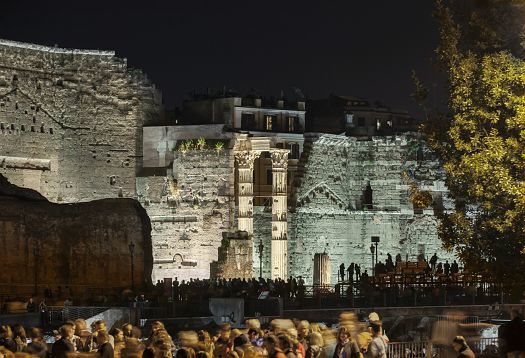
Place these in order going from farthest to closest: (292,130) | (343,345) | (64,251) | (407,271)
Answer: (292,130), (407,271), (64,251), (343,345)

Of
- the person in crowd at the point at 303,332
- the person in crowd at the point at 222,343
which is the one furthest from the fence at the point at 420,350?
the person in crowd at the point at 222,343

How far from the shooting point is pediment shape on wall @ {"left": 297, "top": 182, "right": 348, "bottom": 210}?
62900 millimetres

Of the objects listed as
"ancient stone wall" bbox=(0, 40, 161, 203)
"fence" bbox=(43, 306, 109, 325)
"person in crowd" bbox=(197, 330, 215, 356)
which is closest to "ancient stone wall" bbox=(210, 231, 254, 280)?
"ancient stone wall" bbox=(0, 40, 161, 203)

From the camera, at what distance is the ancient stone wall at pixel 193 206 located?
57219mm

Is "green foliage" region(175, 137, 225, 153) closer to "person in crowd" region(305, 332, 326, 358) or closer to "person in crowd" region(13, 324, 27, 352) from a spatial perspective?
"person in crowd" region(13, 324, 27, 352)

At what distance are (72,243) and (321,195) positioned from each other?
2144 cm

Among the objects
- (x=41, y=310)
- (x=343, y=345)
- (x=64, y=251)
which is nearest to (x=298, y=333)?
(x=343, y=345)

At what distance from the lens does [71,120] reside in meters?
56.8

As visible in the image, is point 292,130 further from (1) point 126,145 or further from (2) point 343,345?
(2) point 343,345

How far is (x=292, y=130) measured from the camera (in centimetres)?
6291

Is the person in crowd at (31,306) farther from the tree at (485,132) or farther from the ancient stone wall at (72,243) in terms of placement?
the tree at (485,132)

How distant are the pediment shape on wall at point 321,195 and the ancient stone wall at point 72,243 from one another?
59.0 ft

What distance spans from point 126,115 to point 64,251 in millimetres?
14491

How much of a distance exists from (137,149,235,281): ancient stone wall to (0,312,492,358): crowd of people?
33425 mm
